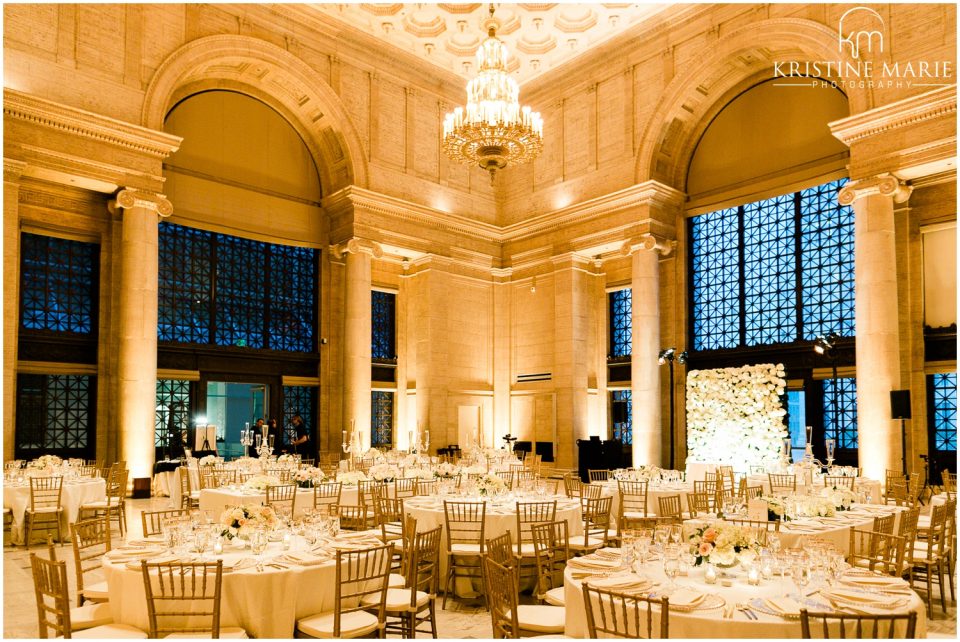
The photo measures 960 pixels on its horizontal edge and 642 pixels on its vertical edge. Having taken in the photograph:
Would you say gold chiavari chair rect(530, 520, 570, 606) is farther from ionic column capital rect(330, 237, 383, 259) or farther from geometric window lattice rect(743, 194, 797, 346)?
ionic column capital rect(330, 237, 383, 259)

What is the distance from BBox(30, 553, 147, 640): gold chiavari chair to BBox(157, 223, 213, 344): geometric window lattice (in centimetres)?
1191

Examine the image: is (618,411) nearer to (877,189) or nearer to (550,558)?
(877,189)

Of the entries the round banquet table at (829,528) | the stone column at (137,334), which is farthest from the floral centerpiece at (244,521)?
the stone column at (137,334)

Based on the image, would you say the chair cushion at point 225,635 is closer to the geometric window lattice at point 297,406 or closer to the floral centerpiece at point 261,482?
the floral centerpiece at point 261,482

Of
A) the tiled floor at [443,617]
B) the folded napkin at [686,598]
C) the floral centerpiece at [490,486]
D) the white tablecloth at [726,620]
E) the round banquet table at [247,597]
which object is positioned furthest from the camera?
the floral centerpiece at [490,486]

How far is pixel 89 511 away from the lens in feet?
33.7

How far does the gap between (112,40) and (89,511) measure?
30.1 feet

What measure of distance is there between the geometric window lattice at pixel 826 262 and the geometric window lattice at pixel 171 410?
13603mm

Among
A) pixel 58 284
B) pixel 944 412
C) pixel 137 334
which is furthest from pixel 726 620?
pixel 58 284

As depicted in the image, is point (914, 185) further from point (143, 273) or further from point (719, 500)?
point (143, 273)

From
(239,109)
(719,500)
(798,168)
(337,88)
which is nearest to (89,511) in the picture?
(719,500)

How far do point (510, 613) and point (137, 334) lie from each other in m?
11.6

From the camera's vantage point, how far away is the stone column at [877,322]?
1250 cm

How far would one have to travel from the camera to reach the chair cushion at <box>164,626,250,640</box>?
414 centimetres
